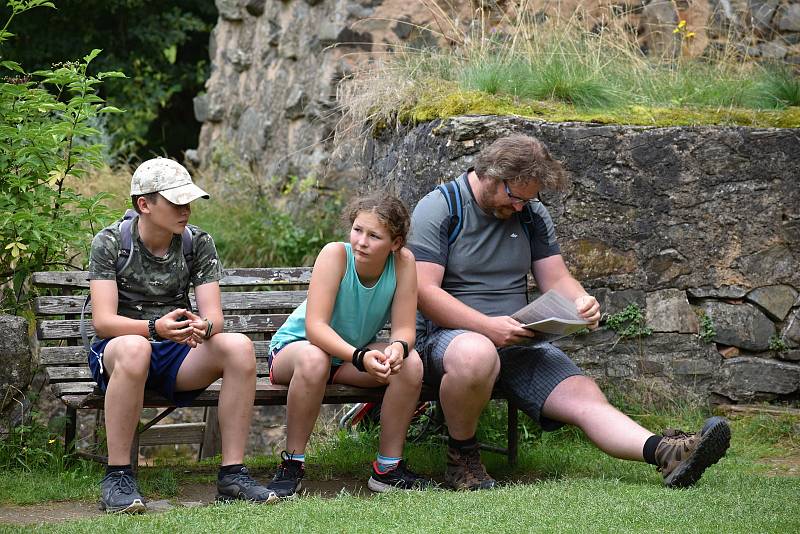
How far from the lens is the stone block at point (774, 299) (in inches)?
215

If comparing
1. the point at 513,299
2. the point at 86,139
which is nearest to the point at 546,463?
the point at 513,299

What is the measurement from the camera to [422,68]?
6.16 m

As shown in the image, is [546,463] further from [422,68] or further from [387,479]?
[422,68]

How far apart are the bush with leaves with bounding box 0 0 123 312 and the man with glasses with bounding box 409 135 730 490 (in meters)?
1.68

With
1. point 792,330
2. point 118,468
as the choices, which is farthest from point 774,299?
point 118,468

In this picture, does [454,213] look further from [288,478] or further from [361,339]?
[288,478]

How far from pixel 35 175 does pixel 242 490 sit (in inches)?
78.0

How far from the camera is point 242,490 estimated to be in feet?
12.6

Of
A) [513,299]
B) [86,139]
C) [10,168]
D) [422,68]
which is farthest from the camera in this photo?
[86,139]

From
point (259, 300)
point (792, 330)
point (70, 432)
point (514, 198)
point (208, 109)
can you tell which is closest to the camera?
point (514, 198)

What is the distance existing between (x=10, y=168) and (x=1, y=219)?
1.14 ft

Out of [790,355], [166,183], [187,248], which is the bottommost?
[790,355]

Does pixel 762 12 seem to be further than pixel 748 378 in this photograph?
Yes

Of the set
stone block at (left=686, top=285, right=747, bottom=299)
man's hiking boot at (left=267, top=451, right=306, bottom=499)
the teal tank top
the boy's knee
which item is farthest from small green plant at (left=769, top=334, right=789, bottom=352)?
the boy's knee
